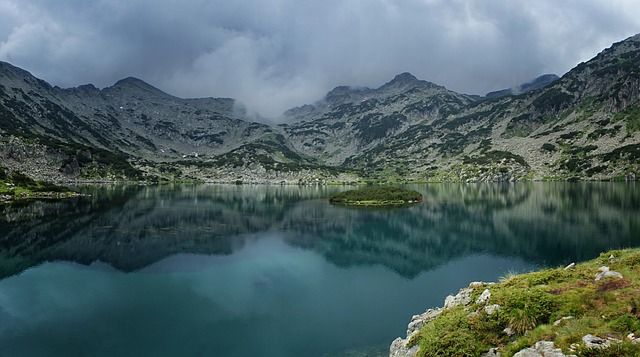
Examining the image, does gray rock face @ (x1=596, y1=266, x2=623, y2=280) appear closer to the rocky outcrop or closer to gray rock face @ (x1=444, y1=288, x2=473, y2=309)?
the rocky outcrop

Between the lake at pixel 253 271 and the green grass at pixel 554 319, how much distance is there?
333 inches

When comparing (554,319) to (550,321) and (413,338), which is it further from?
(413,338)

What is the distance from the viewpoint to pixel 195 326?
25.0 m

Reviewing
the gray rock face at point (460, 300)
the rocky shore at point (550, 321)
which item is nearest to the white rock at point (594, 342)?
the rocky shore at point (550, 321)

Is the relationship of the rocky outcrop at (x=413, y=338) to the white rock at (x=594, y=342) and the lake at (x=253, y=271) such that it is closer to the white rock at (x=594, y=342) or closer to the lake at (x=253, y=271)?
the lake at (x=253, y=271)

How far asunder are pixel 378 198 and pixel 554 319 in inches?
3898

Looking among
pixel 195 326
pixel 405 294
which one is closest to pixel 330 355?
pixel 195 326

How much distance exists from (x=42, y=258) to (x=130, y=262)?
37.9 ft

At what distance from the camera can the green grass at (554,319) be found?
1080cm

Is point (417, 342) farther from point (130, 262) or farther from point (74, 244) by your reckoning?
point (74, 244)

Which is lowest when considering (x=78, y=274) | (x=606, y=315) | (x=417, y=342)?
(x=78, y=274)

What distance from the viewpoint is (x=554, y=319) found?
12625mm

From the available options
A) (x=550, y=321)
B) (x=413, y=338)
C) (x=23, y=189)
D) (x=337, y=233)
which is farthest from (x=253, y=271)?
(x=23, y=189)

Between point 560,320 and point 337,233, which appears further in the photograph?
point 337,233
